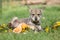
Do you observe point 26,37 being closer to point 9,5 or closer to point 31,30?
point 31,30

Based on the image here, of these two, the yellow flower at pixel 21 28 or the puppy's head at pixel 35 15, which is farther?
the puppy's head at pixel 35 15

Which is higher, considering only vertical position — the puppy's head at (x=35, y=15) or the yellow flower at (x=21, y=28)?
the puppy's head at (x=35, y=15)

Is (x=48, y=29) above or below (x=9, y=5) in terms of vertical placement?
above

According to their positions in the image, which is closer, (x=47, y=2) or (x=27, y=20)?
(x=27, y=20)

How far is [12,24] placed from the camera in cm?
813

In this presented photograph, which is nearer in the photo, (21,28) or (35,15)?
(21,28)

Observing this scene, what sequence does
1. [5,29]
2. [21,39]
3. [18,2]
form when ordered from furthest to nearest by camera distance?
[18,2]
[5,29]
[21,39]

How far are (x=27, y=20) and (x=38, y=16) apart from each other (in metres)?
0.53

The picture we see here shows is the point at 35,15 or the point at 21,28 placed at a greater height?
the point at 35,15

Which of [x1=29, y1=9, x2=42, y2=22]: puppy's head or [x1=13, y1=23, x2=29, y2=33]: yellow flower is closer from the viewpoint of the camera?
[x1=13, y1=23, x2=29, y2=33]: yellow flower

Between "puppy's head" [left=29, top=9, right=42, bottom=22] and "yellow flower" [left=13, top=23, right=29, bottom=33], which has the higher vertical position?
"puppy's head" [left=29, top=9, right=42, bottom=22]

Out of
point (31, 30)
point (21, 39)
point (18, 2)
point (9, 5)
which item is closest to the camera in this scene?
point (21, 39)

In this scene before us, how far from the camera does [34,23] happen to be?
309 inches

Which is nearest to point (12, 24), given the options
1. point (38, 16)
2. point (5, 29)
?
point (5, 29)
